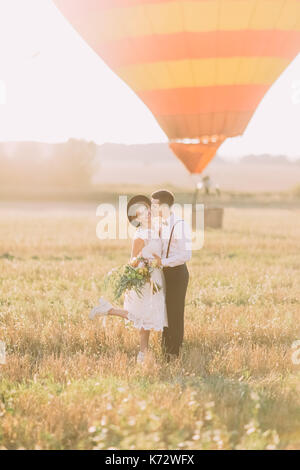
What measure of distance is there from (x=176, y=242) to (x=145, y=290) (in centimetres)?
60

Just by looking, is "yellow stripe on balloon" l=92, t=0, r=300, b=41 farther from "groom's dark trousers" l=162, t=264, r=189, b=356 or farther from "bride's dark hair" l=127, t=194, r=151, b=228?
"groom's dark trousers" l=162, t=264, r=189, b=356

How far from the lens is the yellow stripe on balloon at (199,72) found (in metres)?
12.6

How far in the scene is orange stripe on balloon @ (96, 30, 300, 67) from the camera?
12.1m

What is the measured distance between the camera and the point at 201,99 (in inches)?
517

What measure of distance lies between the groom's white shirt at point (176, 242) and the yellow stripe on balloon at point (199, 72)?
7.05m

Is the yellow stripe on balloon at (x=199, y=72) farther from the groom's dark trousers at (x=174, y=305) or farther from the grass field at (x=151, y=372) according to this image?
the groom's dark trousers at (x=174, y=305)

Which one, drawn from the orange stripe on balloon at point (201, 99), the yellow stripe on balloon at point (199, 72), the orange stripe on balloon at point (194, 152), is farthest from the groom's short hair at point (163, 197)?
the orange stripe on balloon at point (194, 152)

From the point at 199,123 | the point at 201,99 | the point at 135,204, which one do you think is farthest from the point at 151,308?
the point at 199,123

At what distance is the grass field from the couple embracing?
32cm

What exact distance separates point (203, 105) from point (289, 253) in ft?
17.6

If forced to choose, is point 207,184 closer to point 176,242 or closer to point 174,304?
point 174,304

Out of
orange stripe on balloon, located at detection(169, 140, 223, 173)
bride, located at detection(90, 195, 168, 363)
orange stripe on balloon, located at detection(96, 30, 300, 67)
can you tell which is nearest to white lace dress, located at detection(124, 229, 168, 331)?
bride, located at detection(90, 195, 168, 363)

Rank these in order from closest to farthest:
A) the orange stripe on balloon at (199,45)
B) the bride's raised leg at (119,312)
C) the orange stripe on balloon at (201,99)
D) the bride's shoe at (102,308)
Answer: the bride's raised leg at (119,312)
the bride's shoe at (102,308)
the orange stripe on balloon at (199,45)
the orange stripe on balloon at (201,99)
